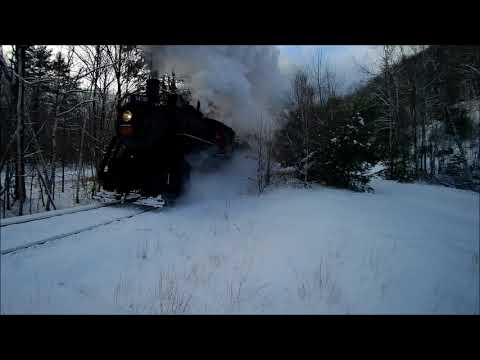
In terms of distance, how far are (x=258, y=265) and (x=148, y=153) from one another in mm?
4201

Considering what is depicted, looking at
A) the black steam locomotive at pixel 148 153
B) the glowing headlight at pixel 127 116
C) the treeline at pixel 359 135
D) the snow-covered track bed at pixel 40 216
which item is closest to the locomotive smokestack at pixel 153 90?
the black steam locomotive at pixel 148 153

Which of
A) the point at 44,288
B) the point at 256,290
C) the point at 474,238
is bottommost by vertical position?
the point at 256,290

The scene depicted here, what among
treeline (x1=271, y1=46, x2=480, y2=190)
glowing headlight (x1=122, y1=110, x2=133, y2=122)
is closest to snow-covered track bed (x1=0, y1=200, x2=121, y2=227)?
glowing headlight (x1=122, y1=110, x2=133, y2=122)

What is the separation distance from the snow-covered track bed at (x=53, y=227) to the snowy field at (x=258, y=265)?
0.17ft

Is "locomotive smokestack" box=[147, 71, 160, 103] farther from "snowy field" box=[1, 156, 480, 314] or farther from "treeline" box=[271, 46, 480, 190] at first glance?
"treeline" box=[271, 46, 480, 190]

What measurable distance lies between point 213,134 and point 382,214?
579 cm

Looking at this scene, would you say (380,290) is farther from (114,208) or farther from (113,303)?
(114,208)

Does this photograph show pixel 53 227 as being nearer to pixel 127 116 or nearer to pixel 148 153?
pixel 148 153

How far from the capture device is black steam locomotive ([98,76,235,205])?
523 cm

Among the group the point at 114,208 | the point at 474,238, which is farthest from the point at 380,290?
the point at 114,208

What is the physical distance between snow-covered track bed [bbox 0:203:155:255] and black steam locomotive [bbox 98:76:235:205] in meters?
0.97

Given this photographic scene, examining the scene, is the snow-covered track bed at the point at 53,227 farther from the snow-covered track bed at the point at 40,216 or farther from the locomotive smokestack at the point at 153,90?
the locomotive smokestack at the point at 153,90

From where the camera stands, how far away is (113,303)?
1913mm

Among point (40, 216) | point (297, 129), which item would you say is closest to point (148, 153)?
point (40, 216)
